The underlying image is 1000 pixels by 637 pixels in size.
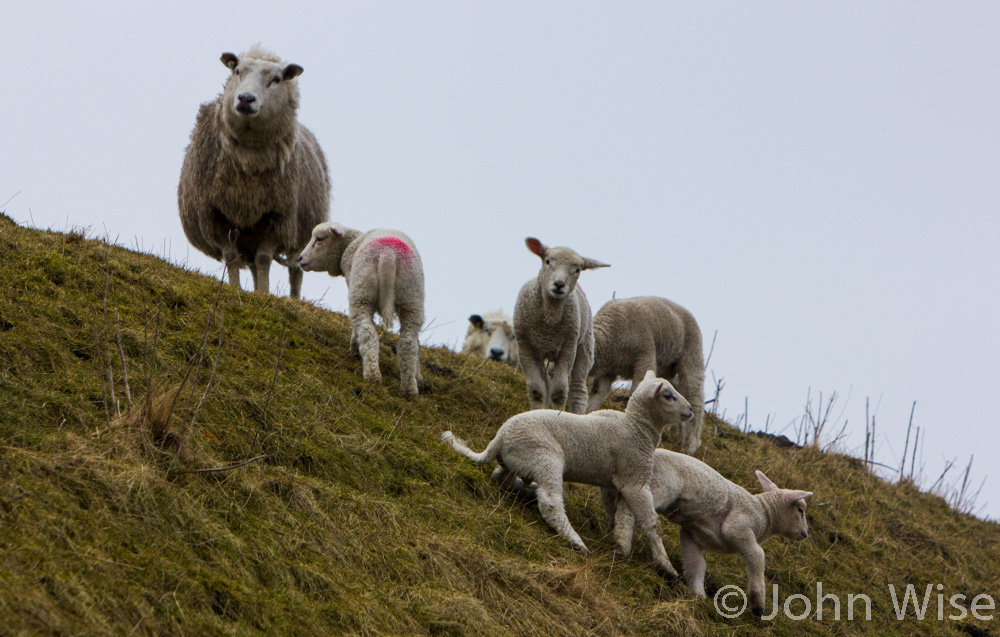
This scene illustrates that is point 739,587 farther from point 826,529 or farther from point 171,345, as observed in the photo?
point 171,345

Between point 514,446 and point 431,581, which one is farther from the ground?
point 514,446

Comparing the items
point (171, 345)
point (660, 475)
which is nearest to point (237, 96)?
point (171, 345)

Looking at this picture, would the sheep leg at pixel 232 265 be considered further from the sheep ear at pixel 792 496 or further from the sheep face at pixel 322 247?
the sheep ear at pixel 792 496

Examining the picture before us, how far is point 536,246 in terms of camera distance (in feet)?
31.8

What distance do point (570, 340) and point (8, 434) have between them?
205 inches

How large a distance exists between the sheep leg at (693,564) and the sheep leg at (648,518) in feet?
0.55

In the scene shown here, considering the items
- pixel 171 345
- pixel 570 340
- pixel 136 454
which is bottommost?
pixel 136 454

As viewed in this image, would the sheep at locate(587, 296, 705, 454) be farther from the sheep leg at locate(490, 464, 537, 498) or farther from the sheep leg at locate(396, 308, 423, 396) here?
the sheep leg at locate(490, 464, 537, 498)

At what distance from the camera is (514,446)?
7469 mm

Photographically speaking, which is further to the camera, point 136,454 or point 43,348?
point 43,348

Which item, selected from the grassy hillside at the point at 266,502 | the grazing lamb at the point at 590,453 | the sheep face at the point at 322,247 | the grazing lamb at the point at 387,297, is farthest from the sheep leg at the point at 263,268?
the grazing lamb at the point at 590,453

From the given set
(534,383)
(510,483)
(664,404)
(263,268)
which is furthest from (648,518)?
(263,268)

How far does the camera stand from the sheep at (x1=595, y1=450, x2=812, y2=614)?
24.9ft

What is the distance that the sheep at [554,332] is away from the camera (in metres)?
9.34
